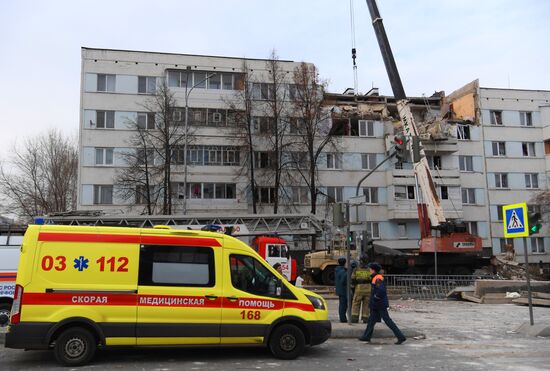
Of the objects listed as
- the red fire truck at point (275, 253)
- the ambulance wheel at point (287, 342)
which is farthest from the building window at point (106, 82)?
the ambulance wheel at point (287, 342)

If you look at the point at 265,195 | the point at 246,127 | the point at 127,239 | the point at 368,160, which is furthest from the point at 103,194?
the point at 127,239

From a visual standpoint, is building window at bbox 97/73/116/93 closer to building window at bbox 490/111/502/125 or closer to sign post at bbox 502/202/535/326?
sign post at bbox 502/202/535/326

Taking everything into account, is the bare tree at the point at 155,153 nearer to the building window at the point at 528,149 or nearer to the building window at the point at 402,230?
the building window at the point at 402,230

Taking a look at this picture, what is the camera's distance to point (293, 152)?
39500mm

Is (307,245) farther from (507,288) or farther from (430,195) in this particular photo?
(507,288)

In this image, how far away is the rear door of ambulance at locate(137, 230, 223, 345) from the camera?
7.97 m

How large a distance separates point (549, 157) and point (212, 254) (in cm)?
4747

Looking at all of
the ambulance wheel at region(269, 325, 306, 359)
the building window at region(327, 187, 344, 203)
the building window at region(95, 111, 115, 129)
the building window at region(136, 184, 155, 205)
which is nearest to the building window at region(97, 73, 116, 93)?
the building window at region(95, 111, 115, 129)

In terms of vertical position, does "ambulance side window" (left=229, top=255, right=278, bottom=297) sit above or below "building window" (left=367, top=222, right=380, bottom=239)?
below

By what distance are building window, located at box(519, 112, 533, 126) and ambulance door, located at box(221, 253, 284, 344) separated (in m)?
46.2

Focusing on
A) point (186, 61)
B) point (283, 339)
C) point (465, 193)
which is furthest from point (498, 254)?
point (283, 339)

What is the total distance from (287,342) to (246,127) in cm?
3132

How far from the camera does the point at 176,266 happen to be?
825cm

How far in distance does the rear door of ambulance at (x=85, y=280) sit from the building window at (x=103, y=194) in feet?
103
